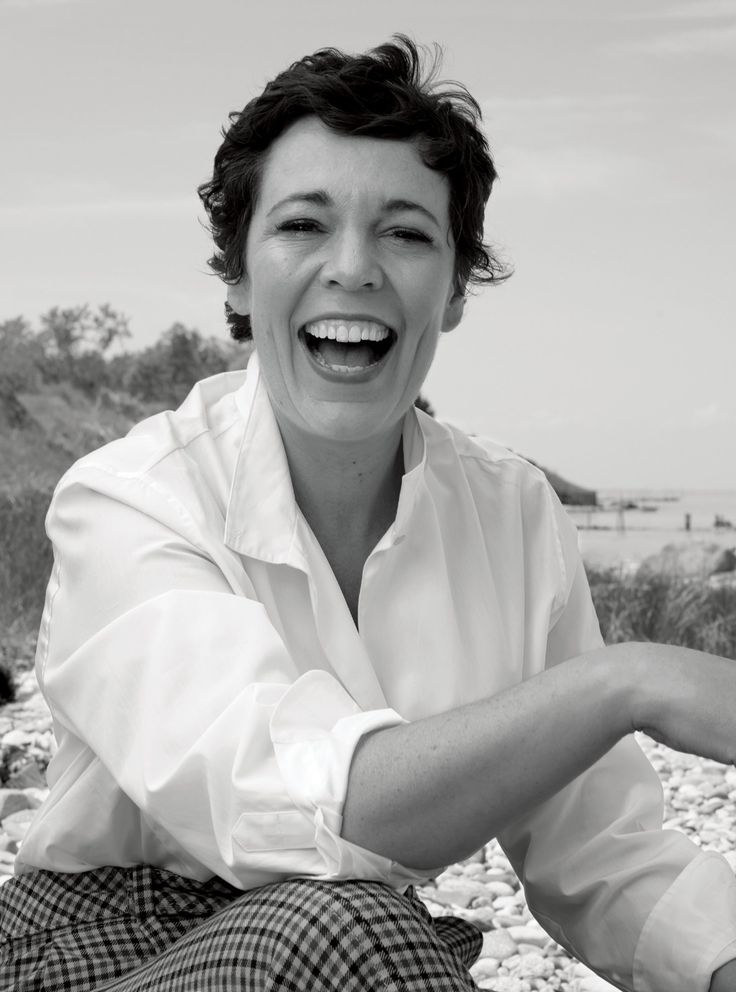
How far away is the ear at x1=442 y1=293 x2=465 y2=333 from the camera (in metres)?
2.36

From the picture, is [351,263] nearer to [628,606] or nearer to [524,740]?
[524,740]

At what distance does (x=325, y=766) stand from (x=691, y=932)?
28.3 inches

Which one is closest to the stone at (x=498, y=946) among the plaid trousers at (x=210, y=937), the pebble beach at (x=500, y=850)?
the pebble beach at (x=500, y=850)

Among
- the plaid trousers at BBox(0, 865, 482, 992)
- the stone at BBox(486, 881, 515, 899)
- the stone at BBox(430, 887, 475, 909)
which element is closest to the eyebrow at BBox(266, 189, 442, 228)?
the plaid trousers at BBox(0, 865, 482, 992)

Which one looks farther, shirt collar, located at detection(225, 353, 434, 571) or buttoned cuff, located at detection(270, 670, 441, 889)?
shirt collar, located at detection(225, 353, 434, 571)

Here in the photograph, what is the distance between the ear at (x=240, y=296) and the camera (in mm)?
2357

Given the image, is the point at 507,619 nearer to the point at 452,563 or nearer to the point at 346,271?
the point at 452,563

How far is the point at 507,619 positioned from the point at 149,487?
2.19 feet

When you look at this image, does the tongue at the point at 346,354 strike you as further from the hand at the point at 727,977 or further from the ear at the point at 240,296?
the hand at the point at 727,977

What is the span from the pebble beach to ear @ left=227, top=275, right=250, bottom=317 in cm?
119

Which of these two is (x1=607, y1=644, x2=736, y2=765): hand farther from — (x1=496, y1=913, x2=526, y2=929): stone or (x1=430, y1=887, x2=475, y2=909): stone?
(x1=430, y1=887, x2=475, y2=909): stone

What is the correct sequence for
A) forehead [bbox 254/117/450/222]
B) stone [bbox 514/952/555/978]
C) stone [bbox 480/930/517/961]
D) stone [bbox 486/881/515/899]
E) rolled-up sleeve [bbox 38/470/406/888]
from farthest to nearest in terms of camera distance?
stone [bbox 486/881/515/899] → stone [bbox 480/930/517/961] → stone [bbox 514/952/555/978] → forehead [bbox 254/117/450/222] → rolled-up sleeve [bbox 38/470/406/888]

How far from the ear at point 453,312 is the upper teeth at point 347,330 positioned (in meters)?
0.30

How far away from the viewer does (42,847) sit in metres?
1.97
